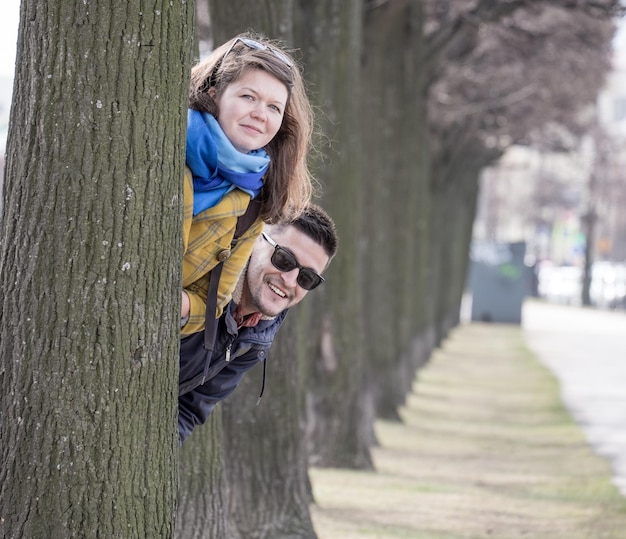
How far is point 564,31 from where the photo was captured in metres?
21.6

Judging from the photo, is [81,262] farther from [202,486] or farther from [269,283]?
[202,486]

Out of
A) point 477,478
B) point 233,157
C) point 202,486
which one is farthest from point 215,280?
point 477,478

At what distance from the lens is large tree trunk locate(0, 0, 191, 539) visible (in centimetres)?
430

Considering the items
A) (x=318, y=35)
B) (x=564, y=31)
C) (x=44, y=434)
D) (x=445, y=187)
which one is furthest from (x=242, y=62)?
(x=445, y=187)

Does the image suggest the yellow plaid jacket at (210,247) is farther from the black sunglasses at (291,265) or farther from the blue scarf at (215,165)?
the black sunglasses at (291,265)

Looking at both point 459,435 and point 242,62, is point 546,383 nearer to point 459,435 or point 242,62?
point 459,435

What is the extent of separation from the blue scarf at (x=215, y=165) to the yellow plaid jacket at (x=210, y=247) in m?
0.03

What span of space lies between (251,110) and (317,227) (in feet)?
2.21

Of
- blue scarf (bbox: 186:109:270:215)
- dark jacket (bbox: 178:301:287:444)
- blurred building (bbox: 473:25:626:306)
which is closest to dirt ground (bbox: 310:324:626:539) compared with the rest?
dark jacket (bbox: 178:301:287:444)

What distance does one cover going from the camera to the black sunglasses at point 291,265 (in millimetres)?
5059

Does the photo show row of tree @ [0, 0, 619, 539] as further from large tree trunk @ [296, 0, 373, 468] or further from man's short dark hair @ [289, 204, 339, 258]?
man's short dark hair @ [289, 204, 339, 258]

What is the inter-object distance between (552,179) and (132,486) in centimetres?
7029

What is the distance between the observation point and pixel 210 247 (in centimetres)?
471

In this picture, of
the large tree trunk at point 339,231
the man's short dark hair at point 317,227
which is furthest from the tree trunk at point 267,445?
the man's short dark hair at point 317,227
